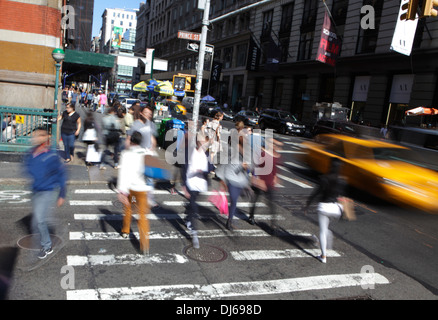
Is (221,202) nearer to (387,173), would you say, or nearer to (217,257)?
(217,257)

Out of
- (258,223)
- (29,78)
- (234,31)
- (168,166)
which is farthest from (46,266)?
(234,31)

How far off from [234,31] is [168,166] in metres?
44.7

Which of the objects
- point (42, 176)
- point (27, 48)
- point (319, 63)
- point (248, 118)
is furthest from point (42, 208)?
point (319, 63)

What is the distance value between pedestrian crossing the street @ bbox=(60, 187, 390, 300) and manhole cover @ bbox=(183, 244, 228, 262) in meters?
0.03

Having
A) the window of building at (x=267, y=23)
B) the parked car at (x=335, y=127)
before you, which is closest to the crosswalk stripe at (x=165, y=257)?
the parked car at (x=335, y=127)

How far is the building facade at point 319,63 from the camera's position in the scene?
83.6ft

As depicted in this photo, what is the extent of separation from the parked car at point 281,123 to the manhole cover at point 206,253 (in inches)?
847

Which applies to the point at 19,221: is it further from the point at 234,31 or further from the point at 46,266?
the point at 234,31

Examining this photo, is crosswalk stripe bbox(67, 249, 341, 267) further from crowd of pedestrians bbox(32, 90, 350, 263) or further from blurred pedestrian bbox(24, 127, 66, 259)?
blurred pedestrian bbox(24, 127, 66, 259)

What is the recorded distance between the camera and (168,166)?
1160 cm

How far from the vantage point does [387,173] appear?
863 cm

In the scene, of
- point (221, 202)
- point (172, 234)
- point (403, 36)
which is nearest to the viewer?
point (172, 234)

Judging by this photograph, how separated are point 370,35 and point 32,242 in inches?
1209

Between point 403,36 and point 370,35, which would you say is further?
point 370,35
